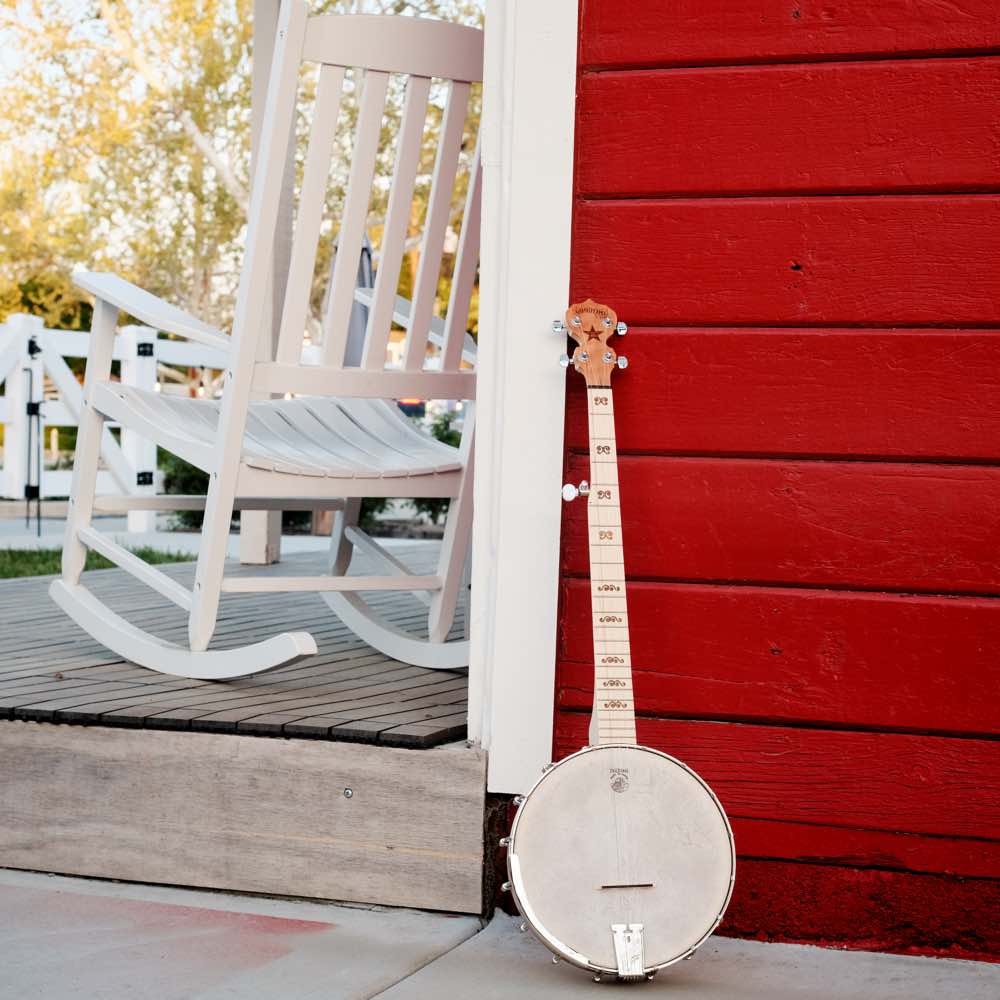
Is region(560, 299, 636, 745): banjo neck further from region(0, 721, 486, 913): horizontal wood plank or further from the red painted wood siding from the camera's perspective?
region(0, 721, 486, 913): horizontal wood plank

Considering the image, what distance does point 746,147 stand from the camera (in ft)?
6.29

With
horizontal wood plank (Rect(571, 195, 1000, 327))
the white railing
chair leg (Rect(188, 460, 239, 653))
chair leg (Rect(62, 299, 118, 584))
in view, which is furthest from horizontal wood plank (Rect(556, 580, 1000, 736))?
the white railing

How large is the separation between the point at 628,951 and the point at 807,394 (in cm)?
75

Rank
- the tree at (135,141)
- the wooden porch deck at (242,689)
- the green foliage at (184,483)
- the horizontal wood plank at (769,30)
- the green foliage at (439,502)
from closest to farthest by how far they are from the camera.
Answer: the horizontal wood plank at (769,30), the wooden porch deck at (242,689), the green foliage at (184,483), the green foliage at (439,502), the tree at (135,141)

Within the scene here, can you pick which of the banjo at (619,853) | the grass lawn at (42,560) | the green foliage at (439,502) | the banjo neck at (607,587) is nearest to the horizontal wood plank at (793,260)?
the banjo neck at (607,587)

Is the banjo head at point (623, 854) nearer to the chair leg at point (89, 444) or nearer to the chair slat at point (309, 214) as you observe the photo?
the chair slat at point (309, 214)

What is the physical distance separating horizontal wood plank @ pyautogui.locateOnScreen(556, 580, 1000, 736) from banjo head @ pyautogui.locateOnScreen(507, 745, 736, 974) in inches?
8.0

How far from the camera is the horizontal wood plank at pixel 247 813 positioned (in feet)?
6.57

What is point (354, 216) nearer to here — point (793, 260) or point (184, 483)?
point (793, 260)

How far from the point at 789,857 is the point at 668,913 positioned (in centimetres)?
25

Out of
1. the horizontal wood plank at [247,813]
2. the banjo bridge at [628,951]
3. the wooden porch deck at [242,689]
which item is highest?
the wooden porch deck at [242,689]

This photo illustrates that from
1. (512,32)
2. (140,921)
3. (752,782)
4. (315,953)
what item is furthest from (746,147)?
(140,921)

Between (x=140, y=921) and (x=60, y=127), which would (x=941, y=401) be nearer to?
(x=140, y=921)

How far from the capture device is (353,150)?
237cm
